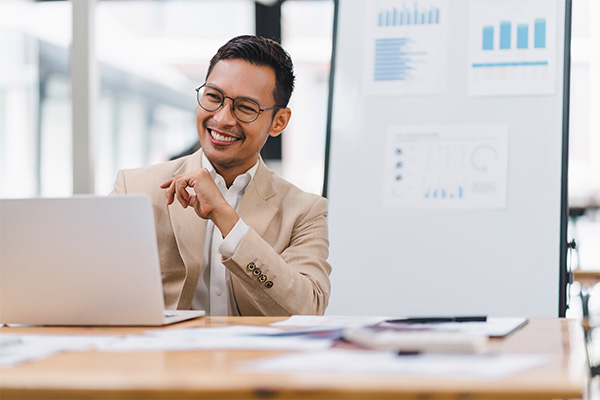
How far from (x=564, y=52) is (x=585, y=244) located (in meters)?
3.45

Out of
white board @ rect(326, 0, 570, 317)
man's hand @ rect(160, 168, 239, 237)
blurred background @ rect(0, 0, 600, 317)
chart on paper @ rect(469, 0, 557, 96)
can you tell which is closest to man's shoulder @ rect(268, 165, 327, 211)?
man's hand @ rect(160, 168, 239, 237)

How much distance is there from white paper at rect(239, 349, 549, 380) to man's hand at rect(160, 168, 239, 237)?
0.70 m

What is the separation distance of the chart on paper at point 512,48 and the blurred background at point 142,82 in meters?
1.06

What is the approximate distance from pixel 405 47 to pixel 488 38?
30 cm

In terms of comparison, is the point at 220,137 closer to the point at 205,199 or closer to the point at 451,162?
the point at 205,199

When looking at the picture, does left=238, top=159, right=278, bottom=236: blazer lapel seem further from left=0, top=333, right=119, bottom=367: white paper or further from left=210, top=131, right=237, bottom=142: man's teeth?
left=0, top=333, right=119, bottom=367: white paper

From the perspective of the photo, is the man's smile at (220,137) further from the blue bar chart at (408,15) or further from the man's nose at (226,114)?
the blue bar chart at (408,15)

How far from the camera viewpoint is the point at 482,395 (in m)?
0.81

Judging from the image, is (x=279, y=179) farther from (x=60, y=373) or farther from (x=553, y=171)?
(x=60, y=373)

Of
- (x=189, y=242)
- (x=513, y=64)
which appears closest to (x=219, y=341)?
(x=189, y=242)

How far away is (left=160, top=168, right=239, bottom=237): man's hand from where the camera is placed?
5.63 feet

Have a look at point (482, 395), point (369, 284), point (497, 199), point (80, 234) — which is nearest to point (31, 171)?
point (369, 284)

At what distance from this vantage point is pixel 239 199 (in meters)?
2.11

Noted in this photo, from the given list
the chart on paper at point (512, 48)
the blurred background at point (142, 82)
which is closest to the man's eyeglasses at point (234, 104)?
the chart on paper at point (512, 48)
